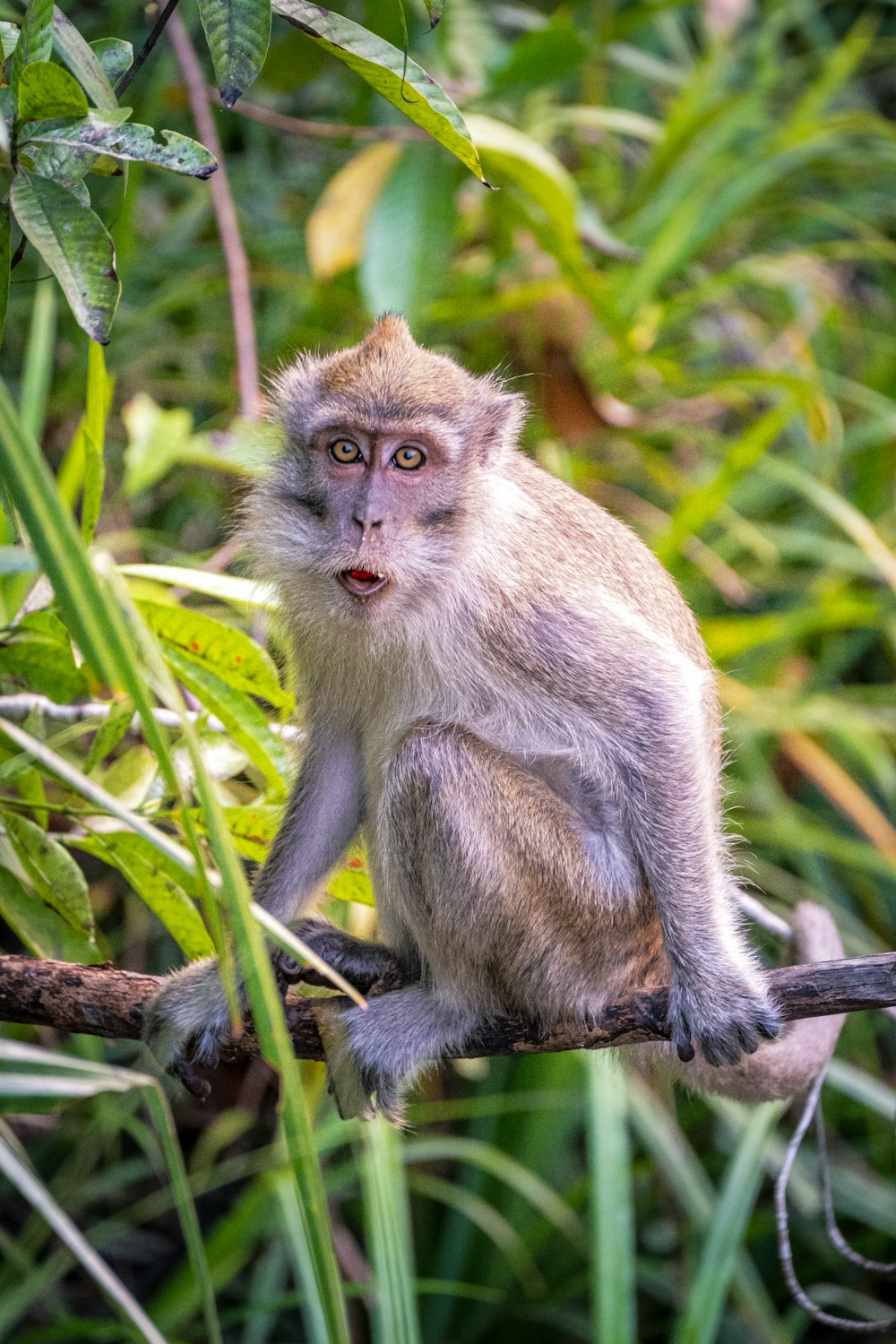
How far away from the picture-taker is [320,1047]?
2.96 metres

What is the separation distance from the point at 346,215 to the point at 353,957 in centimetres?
311

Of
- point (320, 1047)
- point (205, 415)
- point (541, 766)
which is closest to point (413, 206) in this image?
point (205, 415)

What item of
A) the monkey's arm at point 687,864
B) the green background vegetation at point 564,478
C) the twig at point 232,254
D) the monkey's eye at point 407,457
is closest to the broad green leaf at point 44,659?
the green background vegetation at point 564,478

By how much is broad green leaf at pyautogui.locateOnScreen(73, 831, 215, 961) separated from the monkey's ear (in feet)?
4.16

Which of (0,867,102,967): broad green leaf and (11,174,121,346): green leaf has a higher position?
(11,174,121,346): green leaf

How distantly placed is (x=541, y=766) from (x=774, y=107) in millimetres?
6522

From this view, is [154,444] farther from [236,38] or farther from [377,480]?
[236,38]

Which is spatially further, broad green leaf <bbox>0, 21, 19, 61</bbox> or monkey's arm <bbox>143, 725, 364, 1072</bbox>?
monkey's arm <bbox>143, 725, 364, 1072</bbox>

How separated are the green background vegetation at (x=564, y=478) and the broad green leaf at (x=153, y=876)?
0.01 metres

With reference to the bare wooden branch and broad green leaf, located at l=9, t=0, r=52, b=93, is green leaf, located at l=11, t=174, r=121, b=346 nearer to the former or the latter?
broad green leaf, located at l=9, t=0, r=52, b=93

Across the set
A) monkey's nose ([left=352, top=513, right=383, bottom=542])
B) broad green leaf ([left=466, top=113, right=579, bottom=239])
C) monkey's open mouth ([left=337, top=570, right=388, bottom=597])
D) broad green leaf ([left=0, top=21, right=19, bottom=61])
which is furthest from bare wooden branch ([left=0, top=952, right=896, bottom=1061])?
broad green leaf ([left=466, top=113, right=579, bottom=239])

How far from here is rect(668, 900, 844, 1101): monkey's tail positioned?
3240 mm

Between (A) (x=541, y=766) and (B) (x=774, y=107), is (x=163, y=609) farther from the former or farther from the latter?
(B) (x=774, y=107)

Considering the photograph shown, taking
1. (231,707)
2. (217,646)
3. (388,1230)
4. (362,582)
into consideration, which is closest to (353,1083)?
(388,1230)
